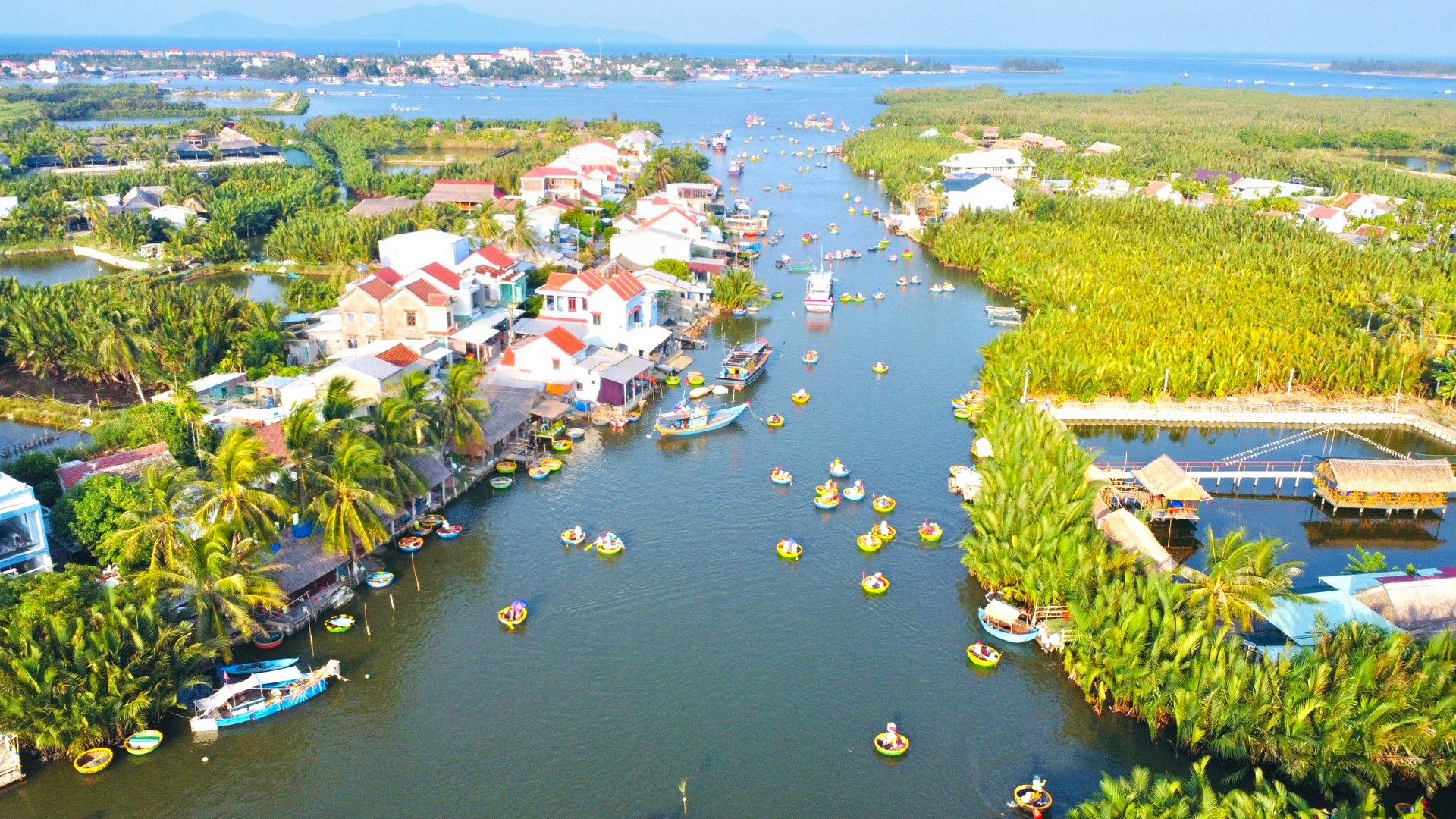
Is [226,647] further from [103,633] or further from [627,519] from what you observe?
[627,519]

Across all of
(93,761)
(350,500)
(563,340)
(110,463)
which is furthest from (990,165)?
(93,761)

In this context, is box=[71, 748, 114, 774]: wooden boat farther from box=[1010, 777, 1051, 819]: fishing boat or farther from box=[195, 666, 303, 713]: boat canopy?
box=[1010, 777, 1051, 819]: fishing boat

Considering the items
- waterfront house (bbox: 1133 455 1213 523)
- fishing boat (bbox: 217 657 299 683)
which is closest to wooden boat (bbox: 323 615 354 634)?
fishing boat (bbox: 217 657 299 683)

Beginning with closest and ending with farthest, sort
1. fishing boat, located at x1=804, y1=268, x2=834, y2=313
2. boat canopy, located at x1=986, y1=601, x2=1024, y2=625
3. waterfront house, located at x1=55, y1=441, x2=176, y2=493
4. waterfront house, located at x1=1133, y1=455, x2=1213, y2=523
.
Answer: boat canopy, located at x1=986, y1=601, x2=1024, y2=625, waterfront house, located at x1=55, y1=441, x2=176, y2=493, waterfront house, located at x1=1133, y1=455, x2=1213, y2=523, fishing boat, located at x1=804, y1=268, x2=834, y2=313

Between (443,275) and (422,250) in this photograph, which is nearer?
(443,275)

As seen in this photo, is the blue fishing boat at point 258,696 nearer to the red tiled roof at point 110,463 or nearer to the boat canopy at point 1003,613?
the red tiled roof at point 110,463

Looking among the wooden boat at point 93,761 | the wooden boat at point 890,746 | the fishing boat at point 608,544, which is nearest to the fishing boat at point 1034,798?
the wooden boat at point 890,746

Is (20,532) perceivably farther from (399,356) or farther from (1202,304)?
(1202,304)
